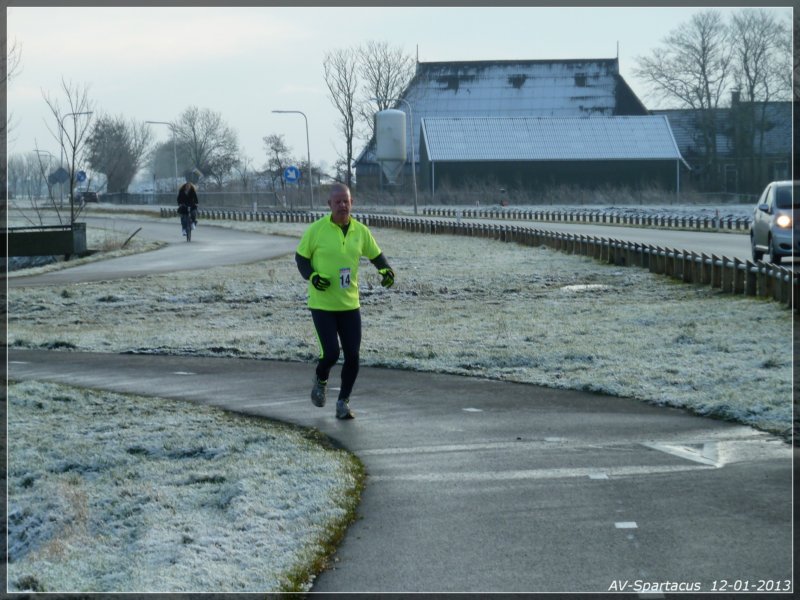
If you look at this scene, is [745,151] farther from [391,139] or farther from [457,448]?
[457,448]

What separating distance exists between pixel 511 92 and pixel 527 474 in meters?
91.6

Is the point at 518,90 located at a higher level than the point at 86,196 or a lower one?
higher

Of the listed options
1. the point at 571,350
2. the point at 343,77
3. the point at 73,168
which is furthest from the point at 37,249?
the point at 343,77

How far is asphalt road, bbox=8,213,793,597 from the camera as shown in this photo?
5.62 meters

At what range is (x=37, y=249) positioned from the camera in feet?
128

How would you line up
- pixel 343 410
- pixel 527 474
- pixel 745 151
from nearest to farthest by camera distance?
pixel 527 474
pixel 343 410
pixel 745 151

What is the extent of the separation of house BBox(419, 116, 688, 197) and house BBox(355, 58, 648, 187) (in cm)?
630

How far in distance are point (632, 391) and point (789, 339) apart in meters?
3.95

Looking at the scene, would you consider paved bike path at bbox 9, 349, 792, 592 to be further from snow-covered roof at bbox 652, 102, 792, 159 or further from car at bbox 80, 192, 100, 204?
snow-covered roof at bbox 652, 102, 792, 159

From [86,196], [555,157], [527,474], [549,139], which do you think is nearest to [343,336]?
[527,474]

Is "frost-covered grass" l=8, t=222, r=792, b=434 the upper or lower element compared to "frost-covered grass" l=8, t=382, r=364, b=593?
lower

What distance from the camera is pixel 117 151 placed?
348 feet

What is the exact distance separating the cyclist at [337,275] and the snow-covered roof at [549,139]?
255 ft

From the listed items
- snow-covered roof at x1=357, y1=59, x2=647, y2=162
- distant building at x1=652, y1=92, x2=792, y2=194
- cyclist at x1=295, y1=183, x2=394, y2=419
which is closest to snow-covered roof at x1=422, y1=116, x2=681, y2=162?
snow-covered roof at x1=357, y1=59, x2=647, y2=162
